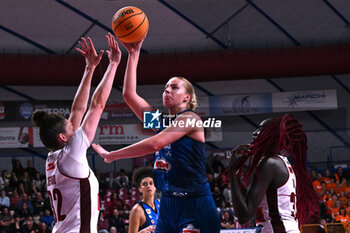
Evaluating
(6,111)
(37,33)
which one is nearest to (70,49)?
(37,33)

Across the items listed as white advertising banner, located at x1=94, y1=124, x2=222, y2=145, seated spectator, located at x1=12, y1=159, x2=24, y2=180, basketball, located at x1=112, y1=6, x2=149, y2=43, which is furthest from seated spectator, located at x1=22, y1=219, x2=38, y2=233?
basketball, located at x1=112, y1=6, x2=149, y2=43

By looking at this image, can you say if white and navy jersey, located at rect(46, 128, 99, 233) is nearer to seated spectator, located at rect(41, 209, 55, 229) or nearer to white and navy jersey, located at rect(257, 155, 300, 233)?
white and navy jersey, located at rect(257, 155, 300, 233)

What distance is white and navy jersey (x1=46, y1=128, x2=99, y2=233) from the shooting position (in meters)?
3.51

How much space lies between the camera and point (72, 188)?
3.53 meters

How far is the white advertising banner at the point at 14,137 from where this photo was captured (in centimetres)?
1884

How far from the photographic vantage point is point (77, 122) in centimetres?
402

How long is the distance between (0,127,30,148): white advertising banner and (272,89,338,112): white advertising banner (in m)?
10.1

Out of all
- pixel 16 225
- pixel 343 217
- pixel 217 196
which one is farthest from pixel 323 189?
pixel 16 225

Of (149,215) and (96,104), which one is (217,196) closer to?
(149,215)

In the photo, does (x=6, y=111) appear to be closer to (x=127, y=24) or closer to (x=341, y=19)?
(x=341, y=19)

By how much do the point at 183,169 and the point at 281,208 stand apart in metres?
0.86

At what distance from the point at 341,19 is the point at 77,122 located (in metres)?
17.5

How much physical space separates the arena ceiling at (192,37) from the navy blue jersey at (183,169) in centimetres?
1410

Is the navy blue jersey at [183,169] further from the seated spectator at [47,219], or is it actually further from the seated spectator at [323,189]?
the seated spectator at [323,189]
